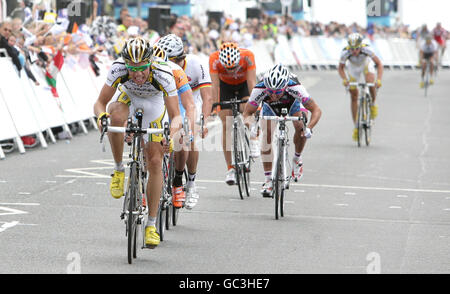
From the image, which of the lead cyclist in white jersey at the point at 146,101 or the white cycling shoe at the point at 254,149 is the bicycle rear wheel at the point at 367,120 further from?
the lead cyclist in white jersey at the point at 146,101

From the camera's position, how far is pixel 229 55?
11.8 m

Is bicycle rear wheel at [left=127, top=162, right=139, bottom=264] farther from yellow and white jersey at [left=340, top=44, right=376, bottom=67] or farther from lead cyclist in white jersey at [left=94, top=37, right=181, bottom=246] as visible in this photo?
yellow and white jersey at [left=340, top=44, right=376, bottom=67]

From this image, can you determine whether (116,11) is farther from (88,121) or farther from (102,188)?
(102,188)

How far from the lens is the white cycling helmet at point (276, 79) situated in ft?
34.9

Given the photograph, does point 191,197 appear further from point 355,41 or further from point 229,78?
point 355,41

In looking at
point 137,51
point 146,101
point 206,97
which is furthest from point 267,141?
point 137,51

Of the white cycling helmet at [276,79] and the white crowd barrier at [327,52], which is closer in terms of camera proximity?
the white cycling helmet at [276,79]

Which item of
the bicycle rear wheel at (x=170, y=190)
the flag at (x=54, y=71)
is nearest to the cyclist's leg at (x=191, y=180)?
the bicycle rear wheel at (x=170, y=190)

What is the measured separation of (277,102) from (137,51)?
3.63 m

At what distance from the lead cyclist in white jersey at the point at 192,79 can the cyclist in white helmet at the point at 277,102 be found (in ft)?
1.92

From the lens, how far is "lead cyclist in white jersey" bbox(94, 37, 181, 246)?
801 cm

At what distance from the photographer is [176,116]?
836 centimetres

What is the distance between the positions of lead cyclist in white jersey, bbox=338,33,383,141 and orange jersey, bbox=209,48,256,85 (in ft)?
18.0

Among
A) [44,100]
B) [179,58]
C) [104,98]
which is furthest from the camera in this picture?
[44,100]
